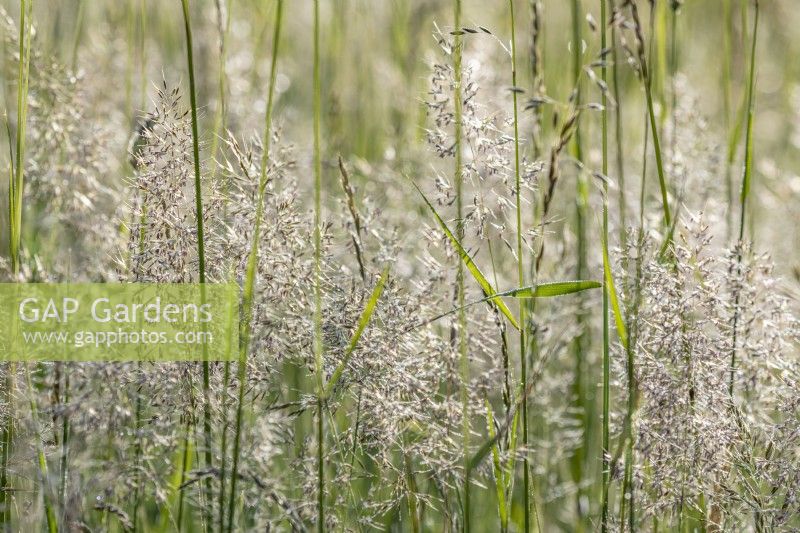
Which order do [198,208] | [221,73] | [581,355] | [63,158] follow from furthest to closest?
[581,355] → [63,158] → [221,73] → [198,208]

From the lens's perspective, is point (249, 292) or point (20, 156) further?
point (20, 156)

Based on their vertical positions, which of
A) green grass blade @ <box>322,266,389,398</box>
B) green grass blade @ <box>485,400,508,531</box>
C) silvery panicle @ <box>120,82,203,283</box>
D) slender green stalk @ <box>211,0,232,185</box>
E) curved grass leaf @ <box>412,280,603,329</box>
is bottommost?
green grass blade @ <box>485,400,508,531</box>

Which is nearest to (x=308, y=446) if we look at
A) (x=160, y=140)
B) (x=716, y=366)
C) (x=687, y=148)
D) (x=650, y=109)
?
(x=160, y=140)

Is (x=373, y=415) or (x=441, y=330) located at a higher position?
(x=441, y=330)

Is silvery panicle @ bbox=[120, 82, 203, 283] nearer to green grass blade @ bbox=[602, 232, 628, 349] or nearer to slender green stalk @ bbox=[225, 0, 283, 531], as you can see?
slender green stalk @ bbox=[225, 0, 283, 531]

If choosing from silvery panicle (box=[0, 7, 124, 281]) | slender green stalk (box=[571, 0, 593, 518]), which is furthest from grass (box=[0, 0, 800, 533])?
slender green stalk (box=[571, 0, 593, 518])

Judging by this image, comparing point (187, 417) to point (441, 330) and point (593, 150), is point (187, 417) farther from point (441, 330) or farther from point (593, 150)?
point (593, 150)

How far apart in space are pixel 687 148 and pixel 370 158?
4.30ft

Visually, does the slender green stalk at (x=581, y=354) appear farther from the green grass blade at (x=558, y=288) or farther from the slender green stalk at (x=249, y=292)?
the slender green stalk at (x=249, y=292)

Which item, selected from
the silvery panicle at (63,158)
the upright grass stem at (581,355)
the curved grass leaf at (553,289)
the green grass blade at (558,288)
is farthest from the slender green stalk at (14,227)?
the upright grass stem at (581,355)

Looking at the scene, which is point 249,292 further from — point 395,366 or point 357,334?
point 395,366

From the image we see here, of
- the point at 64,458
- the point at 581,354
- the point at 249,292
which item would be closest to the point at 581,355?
the point at 581,354

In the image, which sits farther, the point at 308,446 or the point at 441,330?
the point at 441,330

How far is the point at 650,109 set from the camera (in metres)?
1.50
